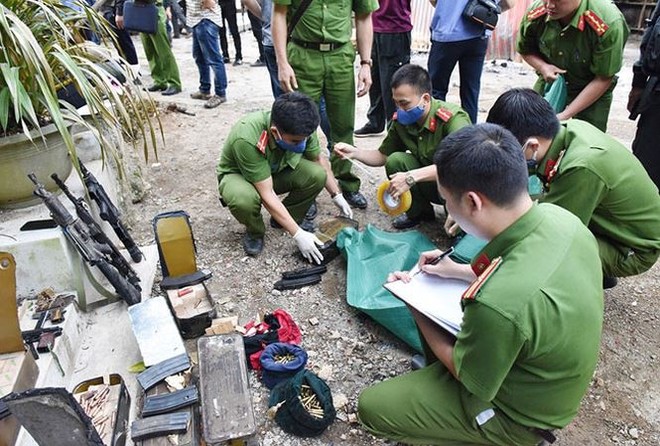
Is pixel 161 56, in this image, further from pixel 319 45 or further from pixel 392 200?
pixel 392 200

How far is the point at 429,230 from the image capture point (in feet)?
10.8

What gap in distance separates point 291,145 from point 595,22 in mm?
1750

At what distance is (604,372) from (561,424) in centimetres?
90

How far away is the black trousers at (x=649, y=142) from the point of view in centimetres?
287

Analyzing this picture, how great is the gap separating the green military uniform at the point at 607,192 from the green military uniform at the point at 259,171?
1.44 meters

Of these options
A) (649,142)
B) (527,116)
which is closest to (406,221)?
(527,116)

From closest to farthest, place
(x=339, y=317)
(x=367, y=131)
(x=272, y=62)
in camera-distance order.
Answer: (x=339, y=317) → (x=272, y=62) → (x=367, y=131)

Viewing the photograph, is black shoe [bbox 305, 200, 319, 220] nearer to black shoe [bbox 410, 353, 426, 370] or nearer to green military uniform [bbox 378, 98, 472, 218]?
green military uniform [bbox 378, 98, 472, 218]

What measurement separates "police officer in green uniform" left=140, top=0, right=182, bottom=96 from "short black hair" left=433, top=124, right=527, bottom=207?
5.12 meters

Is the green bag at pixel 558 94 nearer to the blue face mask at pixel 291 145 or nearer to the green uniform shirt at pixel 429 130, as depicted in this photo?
the green uniform shirt at pixel 429 130

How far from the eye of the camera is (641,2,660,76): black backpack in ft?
8.89

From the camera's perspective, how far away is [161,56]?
19.5 ft

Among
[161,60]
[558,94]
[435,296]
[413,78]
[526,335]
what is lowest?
[435,296]

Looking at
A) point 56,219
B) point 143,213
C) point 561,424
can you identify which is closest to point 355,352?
point 561,424
